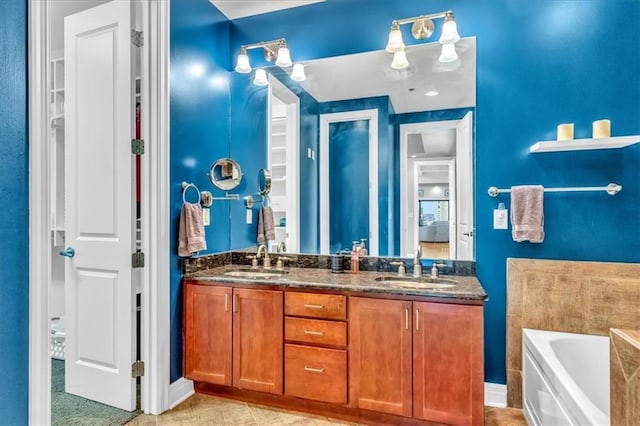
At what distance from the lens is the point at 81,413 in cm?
220

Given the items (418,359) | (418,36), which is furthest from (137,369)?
(418,36)

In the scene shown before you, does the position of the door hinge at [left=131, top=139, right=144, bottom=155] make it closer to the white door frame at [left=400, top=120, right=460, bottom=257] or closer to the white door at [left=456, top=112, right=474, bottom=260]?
the white door frame at [left=400, top=120, right=460, bottom=257]

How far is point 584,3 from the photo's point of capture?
219 cm

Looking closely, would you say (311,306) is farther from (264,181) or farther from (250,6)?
(250,6)

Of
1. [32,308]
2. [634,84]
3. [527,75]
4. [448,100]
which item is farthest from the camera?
[448,100]

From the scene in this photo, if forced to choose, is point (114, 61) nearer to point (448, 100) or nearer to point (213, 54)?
point (213, 54)

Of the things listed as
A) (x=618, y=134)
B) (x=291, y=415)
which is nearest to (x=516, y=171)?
(x=618, y=134)

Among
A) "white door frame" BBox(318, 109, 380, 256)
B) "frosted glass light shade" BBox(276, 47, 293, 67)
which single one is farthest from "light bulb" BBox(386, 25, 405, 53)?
"frosted glass light shade" BBox(276, 47, 293, 67)

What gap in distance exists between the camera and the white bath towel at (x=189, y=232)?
2.37m

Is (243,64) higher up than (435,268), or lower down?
higher up

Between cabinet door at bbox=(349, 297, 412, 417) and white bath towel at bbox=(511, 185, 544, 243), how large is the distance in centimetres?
86

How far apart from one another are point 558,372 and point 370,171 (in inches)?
64.1

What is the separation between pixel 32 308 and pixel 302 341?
4.29ft

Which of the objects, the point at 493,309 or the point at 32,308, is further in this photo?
the point at 493,309
